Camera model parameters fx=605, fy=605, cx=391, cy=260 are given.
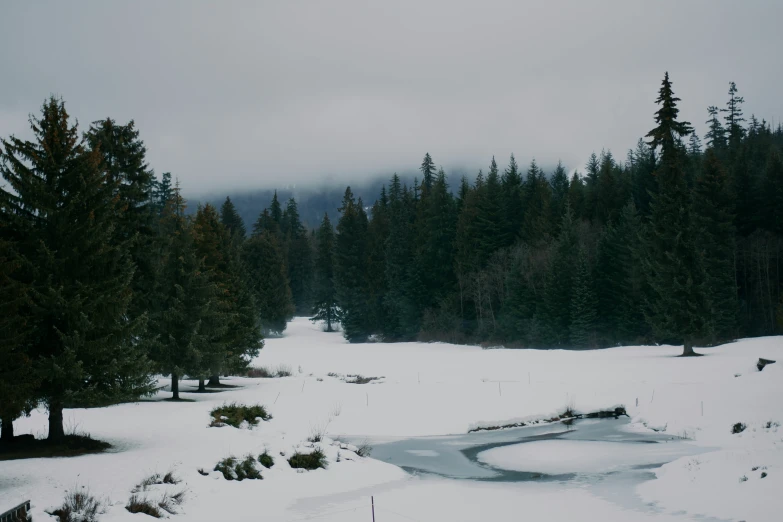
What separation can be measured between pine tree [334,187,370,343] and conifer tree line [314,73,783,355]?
200 millimetres

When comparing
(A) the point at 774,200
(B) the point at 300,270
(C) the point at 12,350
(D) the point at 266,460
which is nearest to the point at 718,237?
(A) the point at 774,200

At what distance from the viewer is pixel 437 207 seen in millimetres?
82625

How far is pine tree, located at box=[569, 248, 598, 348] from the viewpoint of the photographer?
199ft

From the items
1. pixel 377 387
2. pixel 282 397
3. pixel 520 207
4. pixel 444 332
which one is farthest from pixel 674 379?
pixel 520 207

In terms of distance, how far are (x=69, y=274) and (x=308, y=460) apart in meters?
8.64

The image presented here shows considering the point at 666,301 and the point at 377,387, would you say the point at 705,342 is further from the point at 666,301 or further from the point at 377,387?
the point at 377,387

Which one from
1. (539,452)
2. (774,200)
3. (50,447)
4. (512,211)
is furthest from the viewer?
(512,211)

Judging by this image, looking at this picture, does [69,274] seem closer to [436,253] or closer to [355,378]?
[355,378]

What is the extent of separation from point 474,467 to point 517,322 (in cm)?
4892

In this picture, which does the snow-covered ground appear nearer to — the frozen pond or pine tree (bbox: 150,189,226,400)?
the frozen pond

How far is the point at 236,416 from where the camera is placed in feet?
73.7

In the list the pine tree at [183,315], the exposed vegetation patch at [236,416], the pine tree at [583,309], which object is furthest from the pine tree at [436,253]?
the exposed vegetation patch at [236,416]

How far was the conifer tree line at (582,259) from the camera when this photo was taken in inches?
1745

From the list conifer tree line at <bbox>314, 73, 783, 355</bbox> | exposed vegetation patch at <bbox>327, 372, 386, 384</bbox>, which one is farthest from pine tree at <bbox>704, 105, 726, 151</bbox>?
exposed vegetation patch at <bbox>327, 372, 386, 384</bbox>
